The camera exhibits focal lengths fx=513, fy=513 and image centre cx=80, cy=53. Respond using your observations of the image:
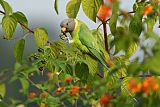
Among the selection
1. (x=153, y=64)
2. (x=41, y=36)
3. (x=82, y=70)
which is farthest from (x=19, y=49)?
(x=153, y=64)

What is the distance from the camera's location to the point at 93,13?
2.31m

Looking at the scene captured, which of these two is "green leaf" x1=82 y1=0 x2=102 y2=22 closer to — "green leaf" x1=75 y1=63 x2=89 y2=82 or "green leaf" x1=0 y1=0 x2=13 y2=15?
"green leaf" x1=75 y1=63 x2=89 y2=82

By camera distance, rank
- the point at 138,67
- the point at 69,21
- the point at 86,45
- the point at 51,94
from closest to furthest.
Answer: the point at 138,67 < the point at 51,94 < the point at 86,45 < the point at 69,21

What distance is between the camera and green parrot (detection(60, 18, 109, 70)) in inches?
113

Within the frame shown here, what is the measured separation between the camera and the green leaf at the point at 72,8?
2387 millimetres

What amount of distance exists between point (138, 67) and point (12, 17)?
1.39 m

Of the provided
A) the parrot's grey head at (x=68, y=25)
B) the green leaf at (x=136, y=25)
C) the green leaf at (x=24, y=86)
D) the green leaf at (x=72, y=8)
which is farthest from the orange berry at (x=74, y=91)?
the parrot's grey head at (x=68, y=25)

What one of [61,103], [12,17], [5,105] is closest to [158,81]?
[61,103]

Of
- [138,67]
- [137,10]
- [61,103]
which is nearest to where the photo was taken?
[138,67]

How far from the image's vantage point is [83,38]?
3.43m

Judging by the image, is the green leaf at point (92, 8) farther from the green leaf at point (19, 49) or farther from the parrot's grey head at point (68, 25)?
the parrot's grey head at point (68, 25)

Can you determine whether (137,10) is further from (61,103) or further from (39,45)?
(61,103)

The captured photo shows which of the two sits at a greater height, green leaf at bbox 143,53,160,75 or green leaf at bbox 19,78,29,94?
green leaf at bbox 143,53,160,75

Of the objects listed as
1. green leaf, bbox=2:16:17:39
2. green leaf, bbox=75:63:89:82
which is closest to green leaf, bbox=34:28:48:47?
green leaf, bbox=2:16:17:39
